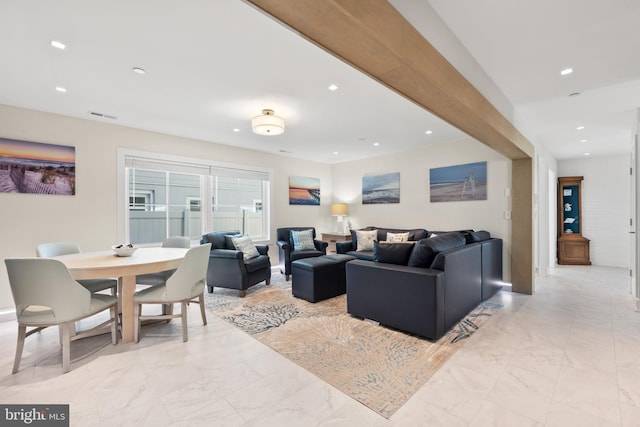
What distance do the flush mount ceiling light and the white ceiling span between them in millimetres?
111

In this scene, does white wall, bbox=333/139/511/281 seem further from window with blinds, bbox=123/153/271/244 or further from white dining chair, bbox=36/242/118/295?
white dining chair, bbox=36/242/118/295

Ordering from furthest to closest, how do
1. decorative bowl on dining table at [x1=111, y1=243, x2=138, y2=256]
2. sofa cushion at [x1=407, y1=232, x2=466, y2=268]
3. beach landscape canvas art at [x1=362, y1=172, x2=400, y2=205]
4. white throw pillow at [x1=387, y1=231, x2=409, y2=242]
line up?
beach landscape canvas art at [x1=362, y1=172, x2=400, y2=205] → white throw pillow at [x1=387, y1=231, x2=409, y2=242] → decorative bowl on dining table at [x1=111, y1=243, x2=138, y2=256] → sofa cushion at [x1=407, y1=232, x2=466, y2=268]

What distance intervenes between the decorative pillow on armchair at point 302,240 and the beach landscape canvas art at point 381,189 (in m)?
1.69

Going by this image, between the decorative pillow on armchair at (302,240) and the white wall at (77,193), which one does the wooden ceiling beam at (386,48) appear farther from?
the white wall at (77,193)

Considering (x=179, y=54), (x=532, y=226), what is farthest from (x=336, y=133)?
(x=532, y=226)

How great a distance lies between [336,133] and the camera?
14.3ft

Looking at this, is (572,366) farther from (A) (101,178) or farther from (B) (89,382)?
(A) (101,178)

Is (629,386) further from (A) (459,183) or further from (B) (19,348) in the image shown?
(B) (19,348)

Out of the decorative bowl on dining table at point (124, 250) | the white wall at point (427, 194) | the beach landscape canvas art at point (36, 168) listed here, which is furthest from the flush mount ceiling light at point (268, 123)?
the white wall at point (427, 194)

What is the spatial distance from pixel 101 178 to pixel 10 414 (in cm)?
292

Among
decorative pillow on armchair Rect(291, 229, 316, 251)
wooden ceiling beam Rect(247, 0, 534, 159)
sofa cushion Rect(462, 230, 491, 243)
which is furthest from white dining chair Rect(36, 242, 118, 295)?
sofa cushion Rect(462, 230, 491, 243)

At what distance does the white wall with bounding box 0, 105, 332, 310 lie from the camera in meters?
3.20

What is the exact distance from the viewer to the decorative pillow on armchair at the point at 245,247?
168 inches

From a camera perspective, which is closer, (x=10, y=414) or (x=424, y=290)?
(x=10, y=414)
